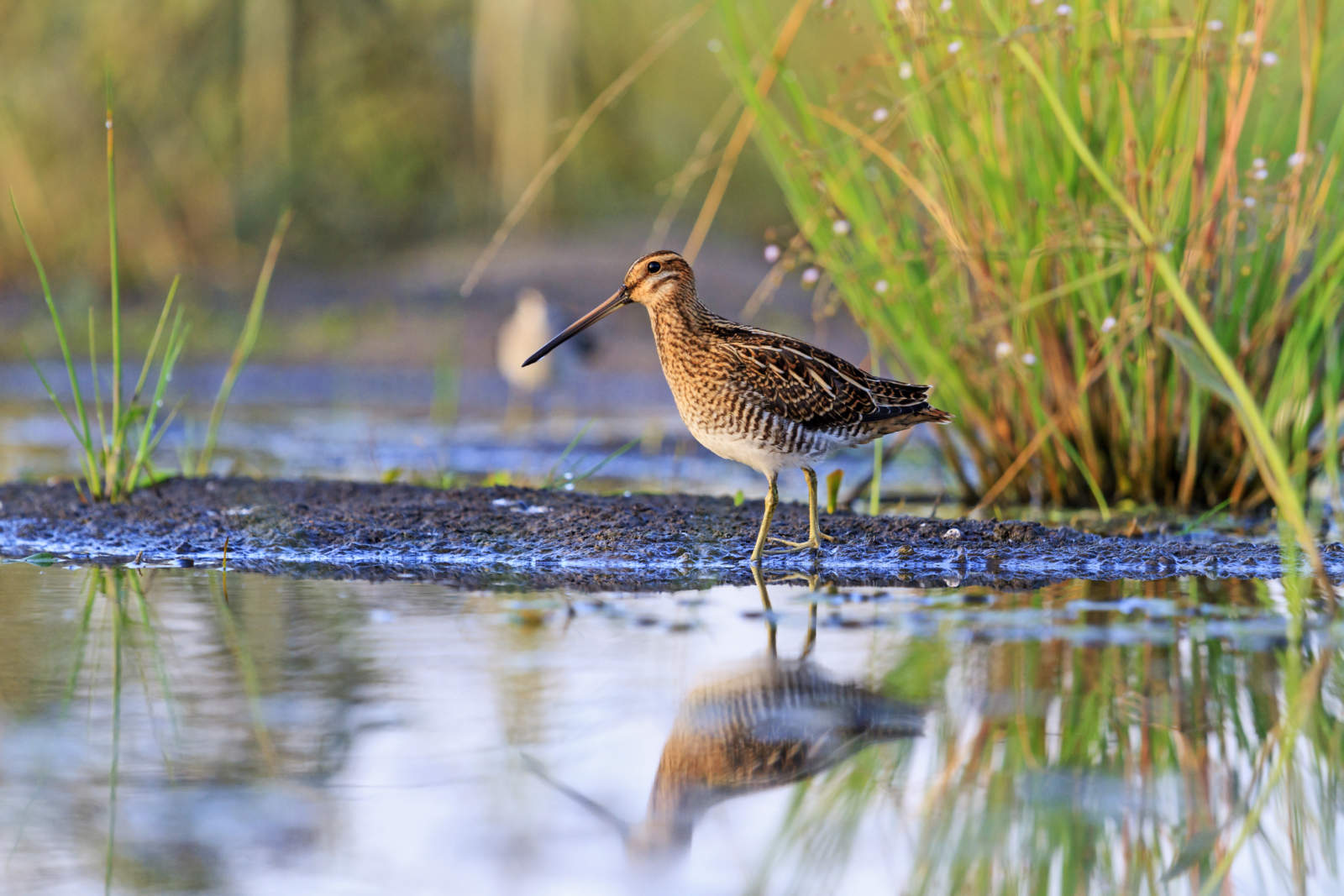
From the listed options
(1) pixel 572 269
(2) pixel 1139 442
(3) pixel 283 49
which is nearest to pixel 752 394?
(2) pixel 1139 442

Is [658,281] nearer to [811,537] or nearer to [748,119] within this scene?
[748,119]

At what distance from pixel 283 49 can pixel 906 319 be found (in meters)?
12.2

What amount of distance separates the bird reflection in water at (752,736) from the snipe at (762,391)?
4.35 feet

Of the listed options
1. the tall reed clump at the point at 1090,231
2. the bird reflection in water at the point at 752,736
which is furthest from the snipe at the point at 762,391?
the bird reflection in water at the point at 752,736

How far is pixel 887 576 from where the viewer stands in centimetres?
408

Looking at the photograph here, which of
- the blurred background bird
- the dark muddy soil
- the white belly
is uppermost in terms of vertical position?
the blurred background bird

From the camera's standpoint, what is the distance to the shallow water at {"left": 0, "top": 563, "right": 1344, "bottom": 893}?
2.02m

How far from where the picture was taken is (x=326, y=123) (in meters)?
18.7

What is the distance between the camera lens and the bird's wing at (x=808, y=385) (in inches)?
176

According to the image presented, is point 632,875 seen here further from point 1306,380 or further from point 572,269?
point 572,269

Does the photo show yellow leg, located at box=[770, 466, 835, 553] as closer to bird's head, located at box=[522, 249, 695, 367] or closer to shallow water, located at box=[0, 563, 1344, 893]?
shallow water, located at box=[0, 563, 1344, 893]

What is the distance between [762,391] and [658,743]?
205cm

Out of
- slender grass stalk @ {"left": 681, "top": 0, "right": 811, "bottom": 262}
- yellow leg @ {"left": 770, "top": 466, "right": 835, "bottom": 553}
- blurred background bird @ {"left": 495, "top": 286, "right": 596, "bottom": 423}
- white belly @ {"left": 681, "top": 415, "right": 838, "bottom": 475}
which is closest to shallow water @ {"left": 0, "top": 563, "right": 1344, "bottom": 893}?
yellow leg @ {"left": 770, "top": 466, "right": 835, "bottom": 553}

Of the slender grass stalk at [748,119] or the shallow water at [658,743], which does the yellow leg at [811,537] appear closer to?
the shallow water at [658,743]
